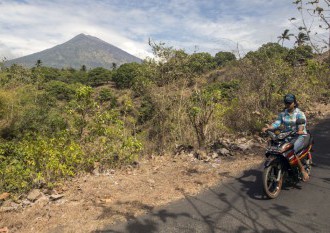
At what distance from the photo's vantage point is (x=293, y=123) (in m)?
6.19

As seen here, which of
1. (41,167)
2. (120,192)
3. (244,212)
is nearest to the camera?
(244,212)

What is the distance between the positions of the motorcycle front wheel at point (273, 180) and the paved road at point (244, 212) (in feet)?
0.41

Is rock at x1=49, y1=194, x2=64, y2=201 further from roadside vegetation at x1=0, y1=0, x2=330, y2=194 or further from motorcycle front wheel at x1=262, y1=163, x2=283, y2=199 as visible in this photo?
motorcycle front wheel at x1=262, y1=163, x2=283, y2=199

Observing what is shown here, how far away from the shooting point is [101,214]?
5211 millimetres

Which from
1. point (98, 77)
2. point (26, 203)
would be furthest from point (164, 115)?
A: point (98, 77)

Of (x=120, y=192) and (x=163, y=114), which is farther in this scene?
(x=163, y=114)

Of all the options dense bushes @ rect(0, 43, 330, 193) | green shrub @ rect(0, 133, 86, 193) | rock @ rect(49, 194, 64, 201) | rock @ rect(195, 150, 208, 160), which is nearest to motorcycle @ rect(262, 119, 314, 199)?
→ rock @ rect(195, 150, 208, 160)

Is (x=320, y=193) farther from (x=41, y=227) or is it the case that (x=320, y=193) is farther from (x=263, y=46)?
(x=263, y=46)

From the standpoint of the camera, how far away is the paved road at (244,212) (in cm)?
469

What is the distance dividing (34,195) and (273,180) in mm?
4254

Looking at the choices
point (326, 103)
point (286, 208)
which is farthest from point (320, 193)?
point (326, 103)

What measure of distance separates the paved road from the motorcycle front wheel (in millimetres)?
124

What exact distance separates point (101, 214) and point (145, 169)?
2.36 m

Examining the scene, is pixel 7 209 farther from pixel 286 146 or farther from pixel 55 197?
pixel 286 146
